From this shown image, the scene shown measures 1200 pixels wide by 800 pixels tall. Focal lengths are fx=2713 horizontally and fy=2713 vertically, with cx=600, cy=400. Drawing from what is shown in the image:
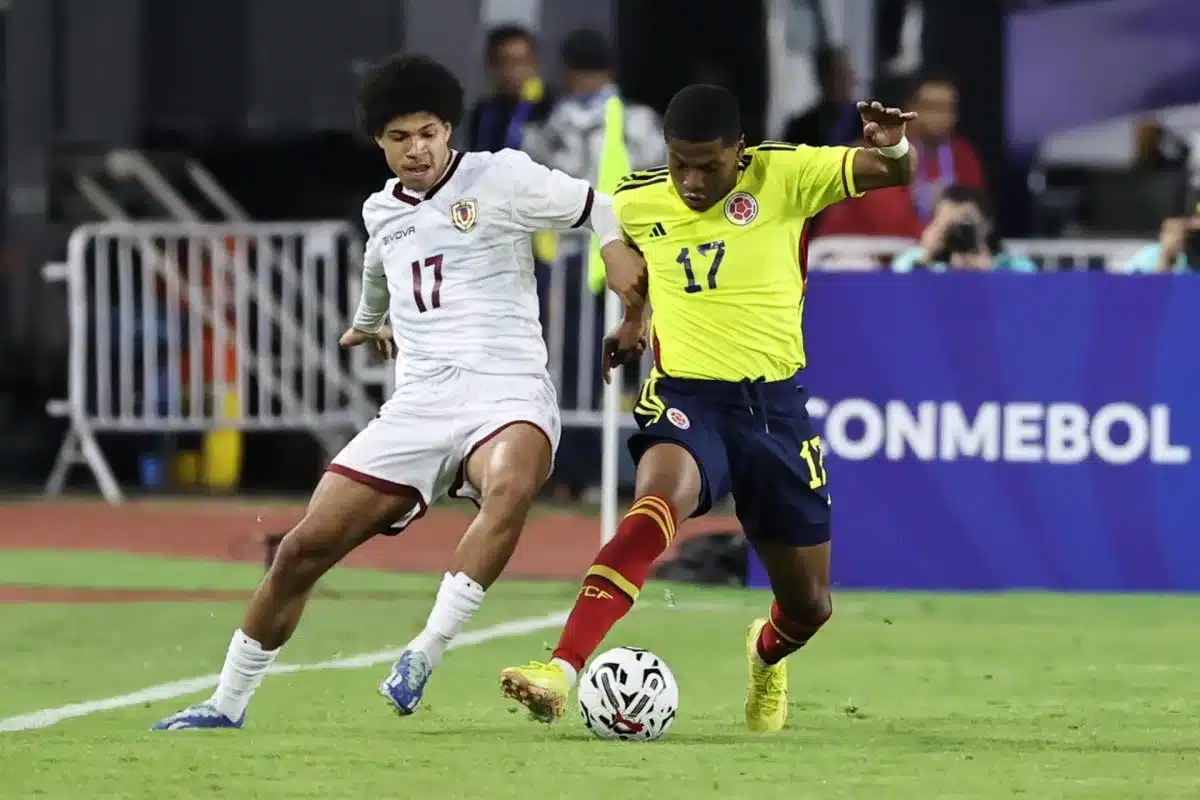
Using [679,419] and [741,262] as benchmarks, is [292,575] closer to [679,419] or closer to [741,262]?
[679,419]

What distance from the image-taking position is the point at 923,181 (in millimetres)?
15094

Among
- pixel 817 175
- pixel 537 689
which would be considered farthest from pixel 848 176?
pixel 537 689

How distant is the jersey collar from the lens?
8336 mm

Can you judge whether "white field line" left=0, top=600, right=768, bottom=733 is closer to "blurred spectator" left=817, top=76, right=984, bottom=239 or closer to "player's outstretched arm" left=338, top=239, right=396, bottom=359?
"player's outstretched arm" left=338, top=239, right=396, bottom=359

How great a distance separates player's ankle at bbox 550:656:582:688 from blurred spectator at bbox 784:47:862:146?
9067 millimetres

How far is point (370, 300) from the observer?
28.4 feet

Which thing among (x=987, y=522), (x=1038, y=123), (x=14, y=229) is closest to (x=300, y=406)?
(x=14, y=229)

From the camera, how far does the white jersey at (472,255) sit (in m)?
8.28

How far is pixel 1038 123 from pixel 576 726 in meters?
9.43

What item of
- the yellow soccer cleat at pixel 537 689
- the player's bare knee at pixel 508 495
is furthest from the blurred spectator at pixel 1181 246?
the yellow soccer cleat at pixel 537 689

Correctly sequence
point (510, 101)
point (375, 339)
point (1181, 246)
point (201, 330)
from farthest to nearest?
point (201, 330) → point (510, 101) → point (1181, 246) → point (375, 339)

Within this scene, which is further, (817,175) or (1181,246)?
(1181,246)

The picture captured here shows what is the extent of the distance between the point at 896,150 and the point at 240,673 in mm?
2491

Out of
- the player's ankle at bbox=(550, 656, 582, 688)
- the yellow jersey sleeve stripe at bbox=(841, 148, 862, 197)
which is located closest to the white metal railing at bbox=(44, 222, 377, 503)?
the yellow jersey sleeve stripe at bbox=(841, 148, 862, 197)
